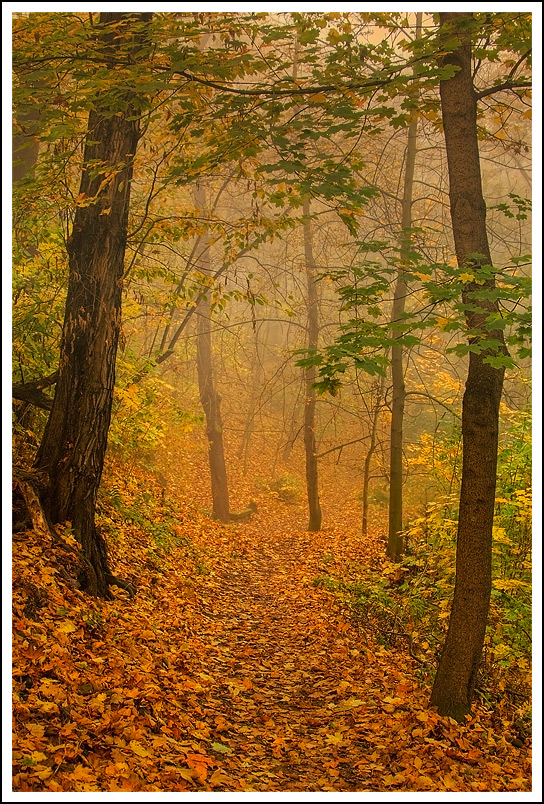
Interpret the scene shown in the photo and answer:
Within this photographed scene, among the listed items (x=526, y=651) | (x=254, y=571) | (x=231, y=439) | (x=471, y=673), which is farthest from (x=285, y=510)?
(x=471, y=673)

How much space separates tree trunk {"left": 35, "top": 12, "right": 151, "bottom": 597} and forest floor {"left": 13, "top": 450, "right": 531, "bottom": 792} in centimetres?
42

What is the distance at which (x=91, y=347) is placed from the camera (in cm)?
642

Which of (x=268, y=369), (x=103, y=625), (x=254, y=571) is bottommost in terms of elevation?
(x=254, y=571)

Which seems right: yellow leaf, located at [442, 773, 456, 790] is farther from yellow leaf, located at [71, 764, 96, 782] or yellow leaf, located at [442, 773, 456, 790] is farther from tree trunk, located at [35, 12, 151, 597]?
tree trunk, located at [35, 12, 151, 597]

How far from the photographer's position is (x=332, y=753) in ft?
15.7

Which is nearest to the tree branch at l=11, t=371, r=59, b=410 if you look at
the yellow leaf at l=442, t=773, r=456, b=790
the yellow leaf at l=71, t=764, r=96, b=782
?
the yellow leaf at l=71, t=764, r=96, b=782

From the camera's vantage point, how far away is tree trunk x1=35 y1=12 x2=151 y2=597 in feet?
20.5

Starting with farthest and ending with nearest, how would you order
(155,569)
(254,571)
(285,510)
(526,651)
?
1. (285,510)
2. (254,571)
3. (155,569)
4. (526,651)

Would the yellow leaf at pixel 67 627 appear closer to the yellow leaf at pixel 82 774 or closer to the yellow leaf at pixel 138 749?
the yellow leaf at pixel 138 749

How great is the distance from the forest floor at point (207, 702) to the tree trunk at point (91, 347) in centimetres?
42

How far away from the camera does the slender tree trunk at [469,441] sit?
5262 millimetres

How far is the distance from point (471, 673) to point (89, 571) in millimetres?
3706

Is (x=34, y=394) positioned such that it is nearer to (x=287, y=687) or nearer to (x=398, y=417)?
(x=287, y=687)

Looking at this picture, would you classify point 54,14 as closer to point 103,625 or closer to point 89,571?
point 89,571
